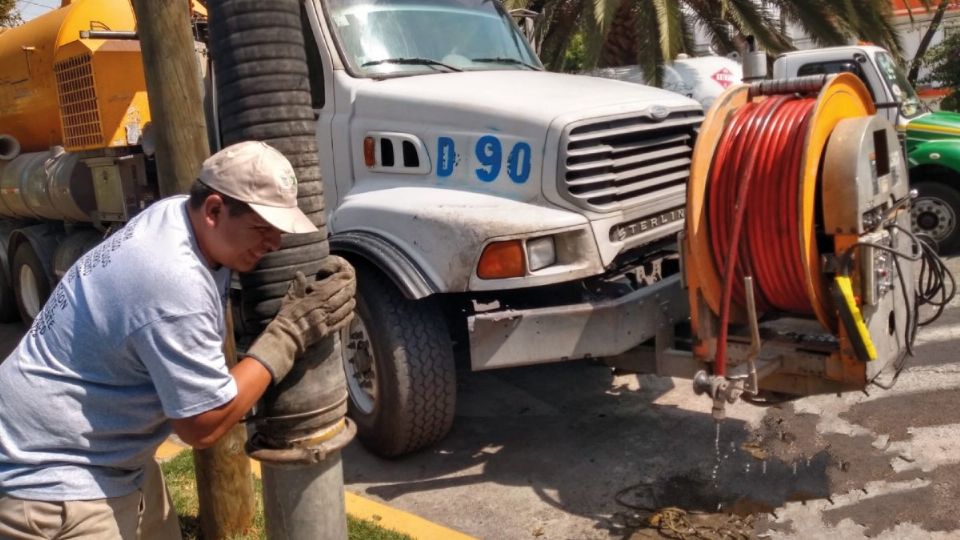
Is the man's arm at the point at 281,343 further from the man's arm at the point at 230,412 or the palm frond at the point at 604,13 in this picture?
the palm frond at the point at 604,13

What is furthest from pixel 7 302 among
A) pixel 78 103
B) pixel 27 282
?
pixel 78 103

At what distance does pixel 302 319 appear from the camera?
2.40m

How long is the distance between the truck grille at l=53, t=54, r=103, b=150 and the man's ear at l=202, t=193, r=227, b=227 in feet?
16.3

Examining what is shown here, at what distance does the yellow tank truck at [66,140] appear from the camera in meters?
6.61

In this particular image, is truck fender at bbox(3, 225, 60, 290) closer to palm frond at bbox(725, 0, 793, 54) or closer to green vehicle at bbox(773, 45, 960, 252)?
green vehicle at bbox(773, 45, 960, 252)

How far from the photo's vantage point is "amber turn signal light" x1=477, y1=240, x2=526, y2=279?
13.9 feet

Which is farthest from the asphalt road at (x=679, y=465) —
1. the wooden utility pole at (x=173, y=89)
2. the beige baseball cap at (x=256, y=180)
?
the beige baseball cap at (x=256, y=180)

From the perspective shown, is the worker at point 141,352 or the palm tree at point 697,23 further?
the palm tree at point 697,23

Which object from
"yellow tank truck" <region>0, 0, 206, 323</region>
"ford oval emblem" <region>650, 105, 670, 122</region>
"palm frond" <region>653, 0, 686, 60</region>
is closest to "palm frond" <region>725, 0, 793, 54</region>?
"palm frond" <region>653, 0, 686, 60</region>

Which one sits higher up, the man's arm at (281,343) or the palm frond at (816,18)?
the palm frond at (816,18)

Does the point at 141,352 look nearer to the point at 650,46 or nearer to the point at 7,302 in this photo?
the point at 7,302

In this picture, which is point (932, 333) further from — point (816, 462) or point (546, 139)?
point (546, 139)

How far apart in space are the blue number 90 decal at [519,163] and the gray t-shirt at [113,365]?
2.30 m

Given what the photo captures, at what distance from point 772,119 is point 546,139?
3.55 ft
